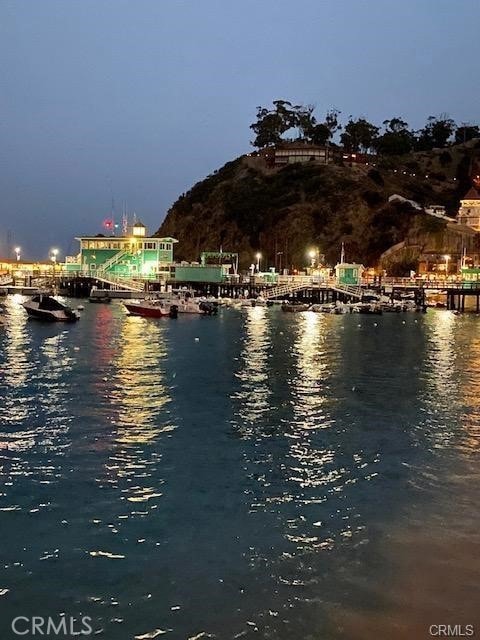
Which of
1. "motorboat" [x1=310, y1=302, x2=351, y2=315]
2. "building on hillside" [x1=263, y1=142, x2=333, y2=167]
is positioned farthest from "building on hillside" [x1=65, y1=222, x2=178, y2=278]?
"building on hillside" [x1=263, y1=142, x2=333, y2=167]

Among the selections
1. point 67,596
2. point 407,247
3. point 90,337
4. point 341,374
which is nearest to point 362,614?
point 67,596

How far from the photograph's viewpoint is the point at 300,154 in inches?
6959

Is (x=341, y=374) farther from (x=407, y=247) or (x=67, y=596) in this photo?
(x=407, y=247)

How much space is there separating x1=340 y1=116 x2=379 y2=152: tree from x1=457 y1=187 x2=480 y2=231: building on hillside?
56749 millimetres

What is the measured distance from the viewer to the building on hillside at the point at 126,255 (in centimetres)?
11981

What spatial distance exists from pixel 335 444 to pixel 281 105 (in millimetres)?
184212

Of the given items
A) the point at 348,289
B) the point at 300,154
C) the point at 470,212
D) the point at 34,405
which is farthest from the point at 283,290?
the point at 34,405

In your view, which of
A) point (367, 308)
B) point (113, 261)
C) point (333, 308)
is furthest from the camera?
point (113, 261)

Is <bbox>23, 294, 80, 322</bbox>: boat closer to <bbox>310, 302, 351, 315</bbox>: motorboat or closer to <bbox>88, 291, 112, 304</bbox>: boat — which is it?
<bbox>88, 291, 112, 304</bbox>: boat

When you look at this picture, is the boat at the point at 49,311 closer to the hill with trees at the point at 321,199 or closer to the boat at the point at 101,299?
the boat at the point at 101,299

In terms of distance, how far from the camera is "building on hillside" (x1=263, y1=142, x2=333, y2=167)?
578 feet

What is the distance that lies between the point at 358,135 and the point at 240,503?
18491 centimetres

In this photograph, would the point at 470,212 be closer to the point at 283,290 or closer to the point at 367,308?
the point at 283,290

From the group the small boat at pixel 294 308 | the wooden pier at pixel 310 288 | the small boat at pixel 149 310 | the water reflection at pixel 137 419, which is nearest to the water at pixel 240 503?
the water reflection at pixel 137 419
